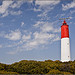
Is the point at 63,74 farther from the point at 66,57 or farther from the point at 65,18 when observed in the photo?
the point at 65,18

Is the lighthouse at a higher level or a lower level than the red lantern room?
lower

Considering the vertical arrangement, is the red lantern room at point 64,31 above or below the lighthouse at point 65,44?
above

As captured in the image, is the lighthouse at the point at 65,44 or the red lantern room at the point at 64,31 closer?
the lighthouse at the point at 65,44

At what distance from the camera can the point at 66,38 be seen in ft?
87.4

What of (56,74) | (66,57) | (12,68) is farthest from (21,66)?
(66,57)

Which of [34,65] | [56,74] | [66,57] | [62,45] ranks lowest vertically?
[56,74]

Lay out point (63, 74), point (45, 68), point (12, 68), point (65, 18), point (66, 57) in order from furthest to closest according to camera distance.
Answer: point (65, 18) → point (66, 57) → point (12, 68) → point (45, 68) → point (63, 74)

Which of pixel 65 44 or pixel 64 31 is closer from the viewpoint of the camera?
pixel 65 44

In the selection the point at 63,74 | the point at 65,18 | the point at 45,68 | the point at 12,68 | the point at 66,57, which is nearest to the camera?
the point at 63,74

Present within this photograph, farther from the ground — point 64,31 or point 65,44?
point 64,31

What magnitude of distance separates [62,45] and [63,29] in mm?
3020

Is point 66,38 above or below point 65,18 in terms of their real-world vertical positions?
below

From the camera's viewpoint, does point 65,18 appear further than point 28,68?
Yes

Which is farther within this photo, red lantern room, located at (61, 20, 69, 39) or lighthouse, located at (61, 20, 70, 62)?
red lantern room, located at (61, 20, 69, 39)
